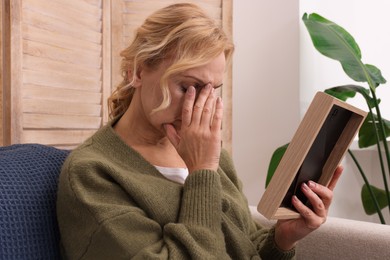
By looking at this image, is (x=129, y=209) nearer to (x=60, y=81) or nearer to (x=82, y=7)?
(x=60, y=81)

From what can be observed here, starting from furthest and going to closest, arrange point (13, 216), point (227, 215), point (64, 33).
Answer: point (64, 33)
point (227, 215)
point (13, 216)

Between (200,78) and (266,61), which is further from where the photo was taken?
(266,61)

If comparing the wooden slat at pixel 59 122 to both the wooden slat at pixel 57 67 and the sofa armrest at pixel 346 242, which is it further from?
the sofa armrest at pixel 346 242

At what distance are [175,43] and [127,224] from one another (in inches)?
15.4

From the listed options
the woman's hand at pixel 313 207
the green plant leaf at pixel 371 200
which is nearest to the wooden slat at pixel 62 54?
the woman's hand at pixel 313 207

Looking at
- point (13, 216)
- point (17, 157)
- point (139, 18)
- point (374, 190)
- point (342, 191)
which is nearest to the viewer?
point (13, 216)

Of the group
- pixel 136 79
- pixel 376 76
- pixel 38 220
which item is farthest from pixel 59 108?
pixel 376 76

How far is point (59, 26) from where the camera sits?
1927 mm

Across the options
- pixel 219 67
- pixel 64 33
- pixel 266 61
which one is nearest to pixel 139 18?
pixel 64 33

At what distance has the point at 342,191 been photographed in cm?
276

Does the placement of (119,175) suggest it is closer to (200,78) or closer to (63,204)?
(63,204)

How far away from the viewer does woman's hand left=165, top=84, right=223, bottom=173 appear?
45.4 inches

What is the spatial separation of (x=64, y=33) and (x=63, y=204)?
1.01 meters

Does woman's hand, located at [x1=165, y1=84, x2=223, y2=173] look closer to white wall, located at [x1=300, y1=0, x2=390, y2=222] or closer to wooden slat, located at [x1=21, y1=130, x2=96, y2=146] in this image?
wooden slat, located at [x1=21, y1=130, x2=96, y2=146]
